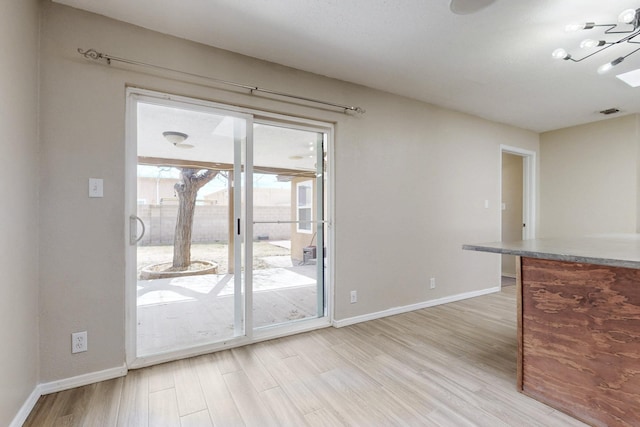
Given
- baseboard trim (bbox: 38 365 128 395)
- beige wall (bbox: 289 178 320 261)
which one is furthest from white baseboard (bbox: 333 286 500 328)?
baseboard trim (bbox: 38 365 128 395)

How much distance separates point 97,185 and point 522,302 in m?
2.86

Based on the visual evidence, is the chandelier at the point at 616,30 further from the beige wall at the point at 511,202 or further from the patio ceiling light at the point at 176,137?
the beige wall at the point at 511,202

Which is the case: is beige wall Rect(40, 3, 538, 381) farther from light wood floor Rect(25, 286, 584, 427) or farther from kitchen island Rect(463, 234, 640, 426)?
kitchen island Rect(463, 234, 640, 426)

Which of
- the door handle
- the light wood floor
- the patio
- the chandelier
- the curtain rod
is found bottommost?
the light wood floor

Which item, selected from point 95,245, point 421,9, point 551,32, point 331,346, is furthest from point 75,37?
point 551,32

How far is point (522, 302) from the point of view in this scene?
1.86m

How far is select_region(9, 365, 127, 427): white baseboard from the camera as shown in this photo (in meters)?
1.59

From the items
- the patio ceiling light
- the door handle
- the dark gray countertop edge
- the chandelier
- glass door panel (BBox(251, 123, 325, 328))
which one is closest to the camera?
the dark gray countertop edge

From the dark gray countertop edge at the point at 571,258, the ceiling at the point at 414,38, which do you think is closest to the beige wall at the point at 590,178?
the ceiling at the point at 414,38

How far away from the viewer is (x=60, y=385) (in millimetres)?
1882

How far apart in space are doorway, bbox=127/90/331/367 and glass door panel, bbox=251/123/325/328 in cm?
1

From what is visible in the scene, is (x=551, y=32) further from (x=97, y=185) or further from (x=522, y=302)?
(x=97, y=185)

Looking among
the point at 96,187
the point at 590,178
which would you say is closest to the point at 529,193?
the point at 590,178

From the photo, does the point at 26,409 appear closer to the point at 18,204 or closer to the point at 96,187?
the point at 18,204
